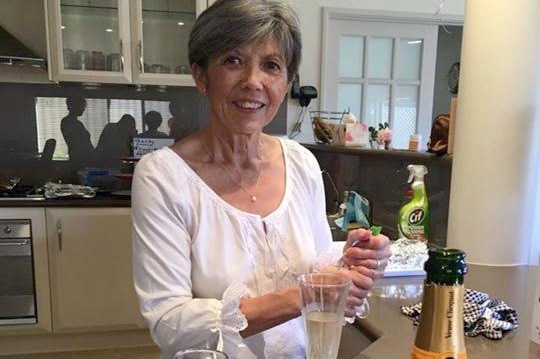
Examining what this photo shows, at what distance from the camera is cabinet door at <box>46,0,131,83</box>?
2.71m

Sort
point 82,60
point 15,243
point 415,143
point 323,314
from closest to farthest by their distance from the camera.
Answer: point 323,314 < point 415,143 < point 15,243 < point 82,60

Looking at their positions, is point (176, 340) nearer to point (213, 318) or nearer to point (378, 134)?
point (213, 318)

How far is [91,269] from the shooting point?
2609 mm

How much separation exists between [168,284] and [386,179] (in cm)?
121

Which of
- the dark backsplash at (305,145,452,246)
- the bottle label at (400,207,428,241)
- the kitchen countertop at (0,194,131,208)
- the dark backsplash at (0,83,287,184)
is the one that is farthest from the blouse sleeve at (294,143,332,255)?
the dark backsplash at (0,83,287,184)

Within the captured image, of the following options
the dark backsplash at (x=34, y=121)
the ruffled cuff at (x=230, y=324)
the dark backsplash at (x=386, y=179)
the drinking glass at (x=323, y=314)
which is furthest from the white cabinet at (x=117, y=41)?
the drinking glass at (x=323, y=314)

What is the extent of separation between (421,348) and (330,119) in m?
2.86

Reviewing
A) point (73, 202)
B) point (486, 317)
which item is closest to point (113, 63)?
point (73, 202)

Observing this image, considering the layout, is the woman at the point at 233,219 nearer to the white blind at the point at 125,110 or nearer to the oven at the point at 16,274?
the oven at the point at 16,274

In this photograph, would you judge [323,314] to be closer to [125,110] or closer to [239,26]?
[239,26]

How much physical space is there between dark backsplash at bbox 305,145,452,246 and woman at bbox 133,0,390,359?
60 centimetres

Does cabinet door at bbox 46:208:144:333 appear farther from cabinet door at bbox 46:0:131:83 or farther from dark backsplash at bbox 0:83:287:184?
cabinet door at bbox 46:0:131:83

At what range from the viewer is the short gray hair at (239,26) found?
36.4 inches

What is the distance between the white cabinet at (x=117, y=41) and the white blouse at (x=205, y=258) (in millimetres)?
1983
